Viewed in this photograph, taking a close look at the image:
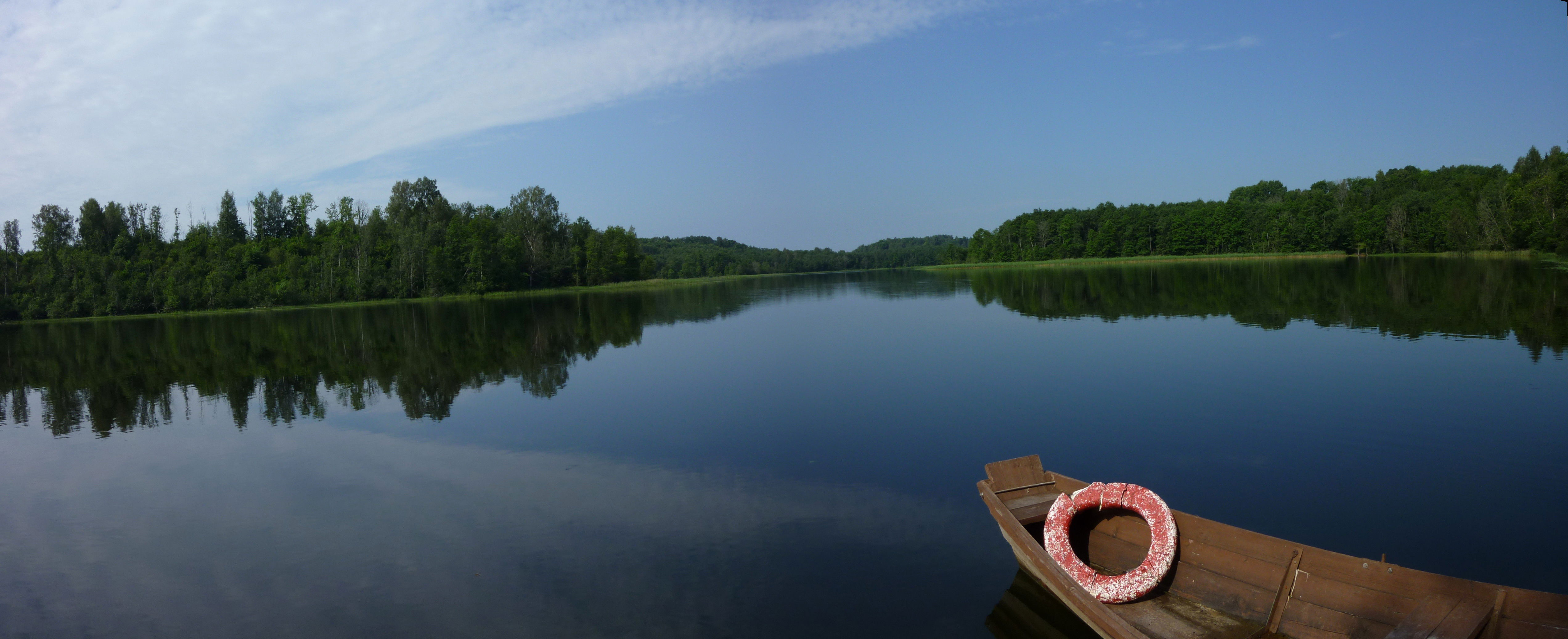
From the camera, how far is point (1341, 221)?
9462cm

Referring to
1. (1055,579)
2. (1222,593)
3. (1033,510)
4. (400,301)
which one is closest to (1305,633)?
(1222,593)

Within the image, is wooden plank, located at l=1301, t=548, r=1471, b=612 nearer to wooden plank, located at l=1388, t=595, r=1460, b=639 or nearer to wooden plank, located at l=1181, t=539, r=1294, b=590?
wooden plank, located at l=1388, t=595, r=1460, b=639

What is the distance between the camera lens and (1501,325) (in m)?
23.1

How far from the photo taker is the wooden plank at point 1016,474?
8016mm

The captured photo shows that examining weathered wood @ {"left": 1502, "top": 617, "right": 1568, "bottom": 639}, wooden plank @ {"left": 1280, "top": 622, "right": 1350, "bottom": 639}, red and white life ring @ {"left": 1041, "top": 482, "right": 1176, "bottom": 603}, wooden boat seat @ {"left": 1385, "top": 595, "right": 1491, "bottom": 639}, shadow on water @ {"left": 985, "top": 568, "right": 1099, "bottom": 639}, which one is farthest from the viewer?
shadow on water @ {"left": 985, "top": 568, "right": 1099, "bottom": 639}

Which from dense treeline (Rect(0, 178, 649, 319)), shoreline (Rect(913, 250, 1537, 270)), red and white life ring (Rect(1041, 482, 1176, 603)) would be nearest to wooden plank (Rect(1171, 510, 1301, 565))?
red and white life ring (Rect(1041, 482, 1176, 603))

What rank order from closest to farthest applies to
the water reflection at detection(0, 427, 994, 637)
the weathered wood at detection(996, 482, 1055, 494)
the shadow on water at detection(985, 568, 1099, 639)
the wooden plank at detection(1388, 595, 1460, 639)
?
1. the wooden plank at detection(1388, 595, 1460, 639)
2. the shadow on water at detection(985, 568, 1099, 639)
3. the water reflection at detection(0, 427, 994, 637)
4. the weathered wood at detection(996, 482, 1055, 494)

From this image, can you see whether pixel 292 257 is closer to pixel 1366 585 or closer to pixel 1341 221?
pixel 1366 585

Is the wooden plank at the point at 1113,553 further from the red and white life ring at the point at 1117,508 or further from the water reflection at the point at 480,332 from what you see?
the water reflection at the point at 480,332

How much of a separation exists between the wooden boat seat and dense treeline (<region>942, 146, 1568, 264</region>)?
6812cm

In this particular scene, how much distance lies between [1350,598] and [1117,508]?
1.94 meters

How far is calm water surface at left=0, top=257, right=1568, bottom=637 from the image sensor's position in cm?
809

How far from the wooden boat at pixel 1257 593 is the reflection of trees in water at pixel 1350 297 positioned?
18.1 m

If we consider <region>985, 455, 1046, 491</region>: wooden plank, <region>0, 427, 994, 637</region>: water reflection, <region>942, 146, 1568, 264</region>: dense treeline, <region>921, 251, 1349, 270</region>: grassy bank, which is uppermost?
<region>942, 146, 1568, 264</region>: dense treeline
